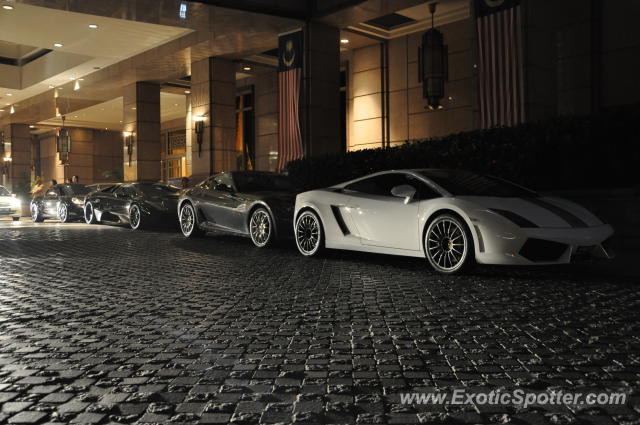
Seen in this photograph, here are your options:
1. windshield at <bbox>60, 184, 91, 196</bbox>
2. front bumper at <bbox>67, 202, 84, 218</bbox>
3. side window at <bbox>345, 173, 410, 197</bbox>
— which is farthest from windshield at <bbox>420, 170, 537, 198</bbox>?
windshield at <bbox>60, 184, 91, 196</bbox>

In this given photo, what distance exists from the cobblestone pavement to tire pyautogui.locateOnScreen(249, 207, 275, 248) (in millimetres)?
3355

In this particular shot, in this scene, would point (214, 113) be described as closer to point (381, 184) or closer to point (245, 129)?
point (245, 129)

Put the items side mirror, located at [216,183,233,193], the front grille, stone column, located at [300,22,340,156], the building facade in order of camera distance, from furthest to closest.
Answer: stone column, located at [300,22,340,156]
the building facade
side mirror, located at [216,183,233,193]
the front grille

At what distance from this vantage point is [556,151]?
32.9ft

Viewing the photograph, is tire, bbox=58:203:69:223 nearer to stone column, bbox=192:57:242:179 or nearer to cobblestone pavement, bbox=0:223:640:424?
stone column, bbox=192:57:242:179

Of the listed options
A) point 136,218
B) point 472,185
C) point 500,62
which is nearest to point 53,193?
point 136,218

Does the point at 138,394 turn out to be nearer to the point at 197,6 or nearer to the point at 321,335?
the point at 321,335

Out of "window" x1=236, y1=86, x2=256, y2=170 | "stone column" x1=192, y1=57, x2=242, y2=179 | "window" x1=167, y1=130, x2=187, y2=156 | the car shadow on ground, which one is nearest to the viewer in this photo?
the car shadow on ground

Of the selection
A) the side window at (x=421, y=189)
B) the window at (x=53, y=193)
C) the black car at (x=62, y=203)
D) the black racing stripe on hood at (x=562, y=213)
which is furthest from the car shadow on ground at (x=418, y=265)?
the window at (x=53, y=193)

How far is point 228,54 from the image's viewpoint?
23.0 meters

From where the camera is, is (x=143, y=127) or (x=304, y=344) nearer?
(x=304, y=344)

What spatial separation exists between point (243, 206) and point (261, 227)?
650 mm

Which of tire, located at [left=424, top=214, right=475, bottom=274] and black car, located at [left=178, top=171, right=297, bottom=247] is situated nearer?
tire, located at [left=424, top=214, right=475, bottom=274]

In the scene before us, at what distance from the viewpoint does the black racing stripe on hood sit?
688 cm
